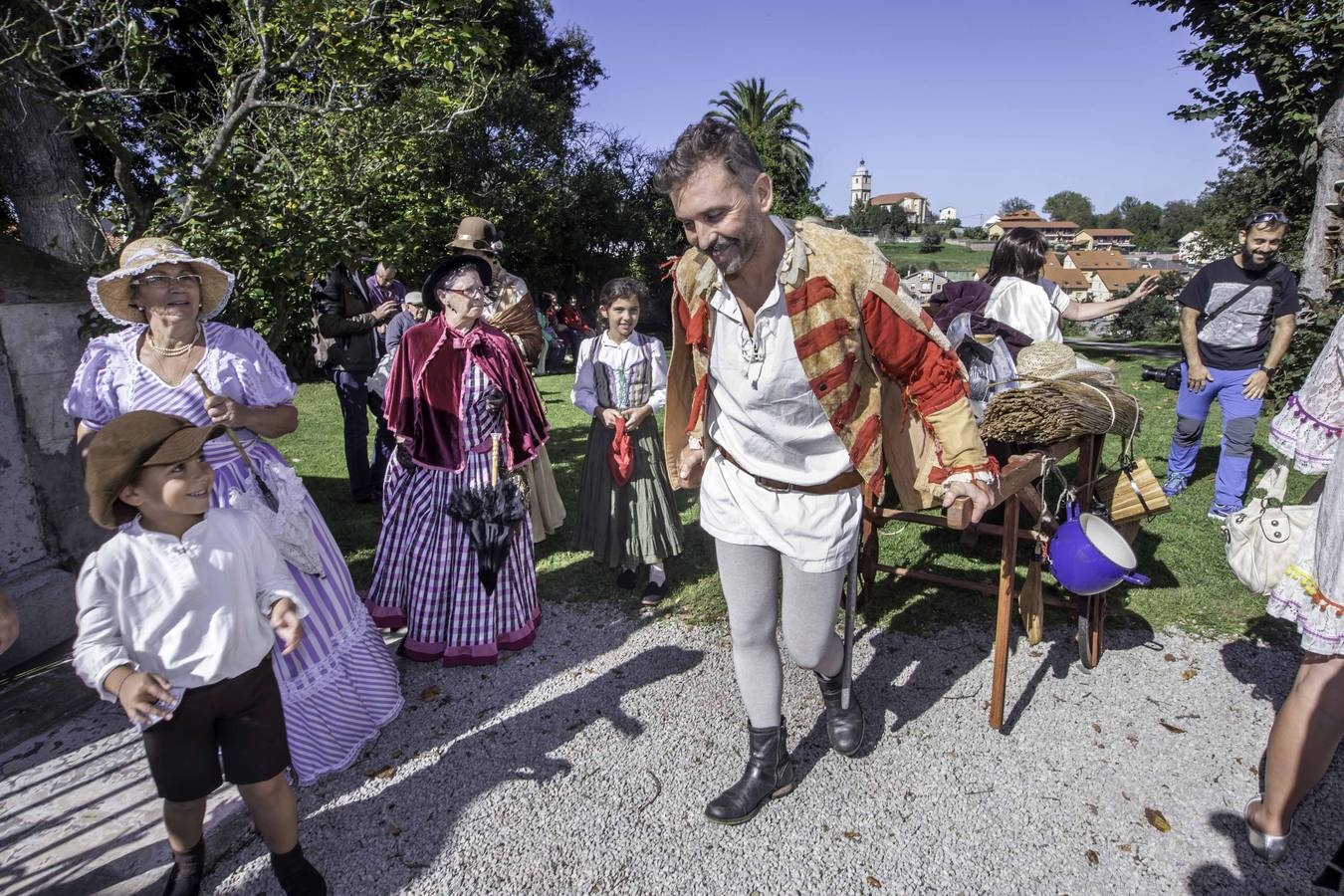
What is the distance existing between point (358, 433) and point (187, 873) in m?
4.73

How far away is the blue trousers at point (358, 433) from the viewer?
678cm

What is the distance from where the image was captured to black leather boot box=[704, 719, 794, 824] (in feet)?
9.27

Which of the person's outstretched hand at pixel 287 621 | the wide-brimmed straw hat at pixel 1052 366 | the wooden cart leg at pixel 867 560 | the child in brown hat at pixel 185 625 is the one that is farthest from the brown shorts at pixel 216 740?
the wide-brimmed straw hat at pixel 1052 366

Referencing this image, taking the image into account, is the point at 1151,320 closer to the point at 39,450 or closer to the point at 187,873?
the point at 39,450

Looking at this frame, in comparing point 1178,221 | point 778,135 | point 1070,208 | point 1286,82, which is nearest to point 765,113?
point 778,135

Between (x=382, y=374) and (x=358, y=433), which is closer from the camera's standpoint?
(x=382, y=374)

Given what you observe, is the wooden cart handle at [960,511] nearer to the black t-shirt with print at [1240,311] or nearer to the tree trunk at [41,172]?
the black t-shirt with print at [1240,311]

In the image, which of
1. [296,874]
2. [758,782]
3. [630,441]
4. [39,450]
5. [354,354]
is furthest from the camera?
[354,354]

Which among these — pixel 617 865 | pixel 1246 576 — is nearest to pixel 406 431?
pixel 617 865

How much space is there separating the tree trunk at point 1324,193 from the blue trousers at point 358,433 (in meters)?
10.5

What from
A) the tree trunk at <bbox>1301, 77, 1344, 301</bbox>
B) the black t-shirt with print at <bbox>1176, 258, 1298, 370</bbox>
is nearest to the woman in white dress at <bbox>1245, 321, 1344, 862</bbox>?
the black t-shirt with print at <bbox>1176, 258, 1298, 370</bbox>

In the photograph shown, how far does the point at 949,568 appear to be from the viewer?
4953mm

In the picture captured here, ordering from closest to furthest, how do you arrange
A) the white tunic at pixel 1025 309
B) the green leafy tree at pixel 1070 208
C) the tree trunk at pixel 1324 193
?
the white tunic at pixel 1025 309, the tree trunk at pixel 1324 193, the green leafy tree at pixel 1070 208

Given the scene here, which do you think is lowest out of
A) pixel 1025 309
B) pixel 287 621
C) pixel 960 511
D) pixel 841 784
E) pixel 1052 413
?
pixel 841 784
